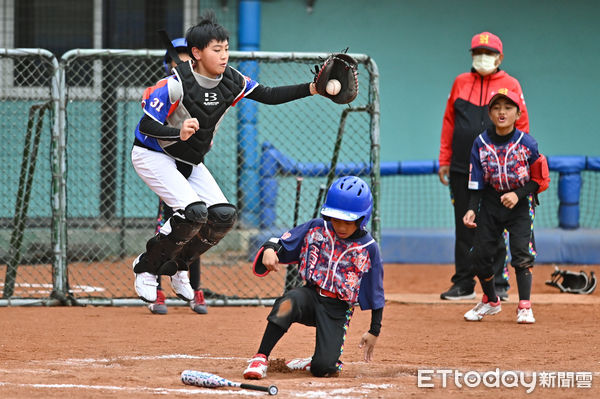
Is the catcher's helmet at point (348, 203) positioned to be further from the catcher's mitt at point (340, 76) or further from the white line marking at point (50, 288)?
the white line marking at point (50, 288)

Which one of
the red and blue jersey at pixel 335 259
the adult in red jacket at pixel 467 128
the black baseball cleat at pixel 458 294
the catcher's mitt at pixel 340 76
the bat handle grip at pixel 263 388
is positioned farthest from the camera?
the black baseball cleat at pixel 458 294

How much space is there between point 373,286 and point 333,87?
1.41 meters

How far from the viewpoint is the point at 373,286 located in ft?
16.1

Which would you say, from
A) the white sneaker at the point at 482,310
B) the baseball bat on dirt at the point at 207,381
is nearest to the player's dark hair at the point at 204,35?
the baseball bat on dirt at the point at 207,381

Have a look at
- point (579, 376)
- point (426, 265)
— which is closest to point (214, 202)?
point (579, 376)

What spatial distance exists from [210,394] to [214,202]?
2.15 metres

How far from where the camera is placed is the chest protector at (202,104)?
19.2 ft

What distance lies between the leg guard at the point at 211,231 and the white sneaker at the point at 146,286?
21cm

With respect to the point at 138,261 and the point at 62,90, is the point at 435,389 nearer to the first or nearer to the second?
the point at 138,261

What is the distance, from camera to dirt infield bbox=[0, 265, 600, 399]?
4.35 metres

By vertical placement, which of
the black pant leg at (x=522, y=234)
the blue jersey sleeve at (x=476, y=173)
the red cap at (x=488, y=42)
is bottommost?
the black pant leg at (x=522, y=234)

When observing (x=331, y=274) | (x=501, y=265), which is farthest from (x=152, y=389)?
(x=501, y=265)

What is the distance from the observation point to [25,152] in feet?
26.2

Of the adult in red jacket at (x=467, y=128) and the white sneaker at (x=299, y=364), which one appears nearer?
the white sneaker at (x=299, y=364)
